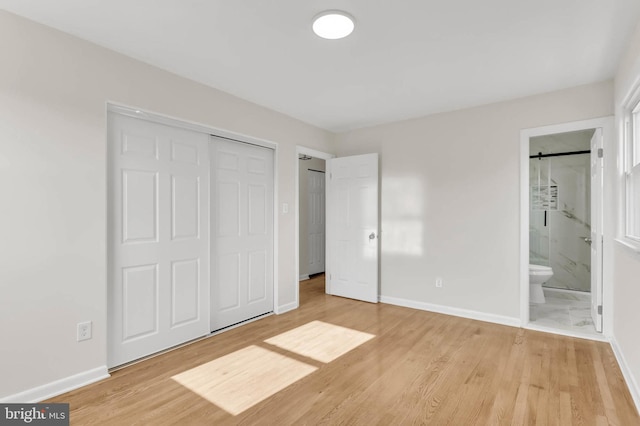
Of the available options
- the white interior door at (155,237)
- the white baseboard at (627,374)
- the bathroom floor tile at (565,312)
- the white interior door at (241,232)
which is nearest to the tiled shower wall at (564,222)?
the bathroom floor tile at (565,312)

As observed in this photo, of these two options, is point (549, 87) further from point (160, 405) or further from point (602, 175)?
point (160, 405)

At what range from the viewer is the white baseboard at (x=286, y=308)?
12.9ft

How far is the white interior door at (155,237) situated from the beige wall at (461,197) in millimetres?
2426

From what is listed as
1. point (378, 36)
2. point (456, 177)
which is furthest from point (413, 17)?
point (456, 177)

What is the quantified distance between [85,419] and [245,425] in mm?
949

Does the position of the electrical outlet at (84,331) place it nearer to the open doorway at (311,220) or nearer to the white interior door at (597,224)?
the open doorway at (311,220)

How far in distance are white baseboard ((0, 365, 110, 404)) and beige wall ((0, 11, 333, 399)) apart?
3cm

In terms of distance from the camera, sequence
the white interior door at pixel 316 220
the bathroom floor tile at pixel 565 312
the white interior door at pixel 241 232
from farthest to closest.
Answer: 1. the white interior door at pixel 316 220
2. the bathroom floor tile at pixel 565 312
3. the white interior door at pixel 241 232

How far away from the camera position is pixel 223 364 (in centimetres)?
259

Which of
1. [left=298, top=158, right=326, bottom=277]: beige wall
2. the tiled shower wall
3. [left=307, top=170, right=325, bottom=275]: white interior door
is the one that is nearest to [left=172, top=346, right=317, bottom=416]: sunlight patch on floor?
[left=298, top=158, right=326, bottom=277]: beige wall

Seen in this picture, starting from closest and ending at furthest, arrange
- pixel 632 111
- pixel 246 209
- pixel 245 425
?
1. pixel 245 425
2. pixel 632 111
3. pixel 246 209

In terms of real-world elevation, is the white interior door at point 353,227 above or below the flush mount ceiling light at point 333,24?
below

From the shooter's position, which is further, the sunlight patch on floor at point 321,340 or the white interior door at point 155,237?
the sunlight patch on floor at point 321,340

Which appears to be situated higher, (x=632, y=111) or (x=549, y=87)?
(x=549, y=87)
